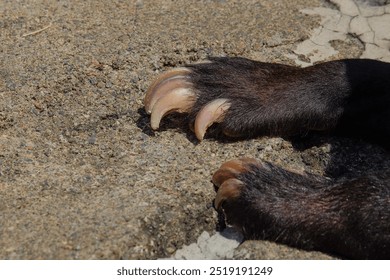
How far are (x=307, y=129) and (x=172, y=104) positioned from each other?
710 mm

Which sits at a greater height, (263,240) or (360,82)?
(360,82)

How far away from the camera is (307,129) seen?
3.87m

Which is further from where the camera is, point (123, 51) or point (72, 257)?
point (123, 51)

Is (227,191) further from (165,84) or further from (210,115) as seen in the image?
(165,84)

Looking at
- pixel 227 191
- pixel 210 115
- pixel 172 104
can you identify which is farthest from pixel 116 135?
pixel 227 191

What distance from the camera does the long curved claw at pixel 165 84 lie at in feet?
12.3

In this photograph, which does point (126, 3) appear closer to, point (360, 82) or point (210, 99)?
point (210, 99)

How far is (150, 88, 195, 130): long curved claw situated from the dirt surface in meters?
0.09

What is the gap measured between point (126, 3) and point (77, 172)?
5.02ft

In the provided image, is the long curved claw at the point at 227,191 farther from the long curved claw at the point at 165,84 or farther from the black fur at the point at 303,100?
the long curved claw at the point at 165,84

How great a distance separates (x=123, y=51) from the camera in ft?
13.8

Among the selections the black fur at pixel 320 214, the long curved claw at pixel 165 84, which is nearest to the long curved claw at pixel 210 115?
the long curved claw at pixel 165 84

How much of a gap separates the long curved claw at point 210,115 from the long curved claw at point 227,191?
0.40 metres
